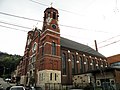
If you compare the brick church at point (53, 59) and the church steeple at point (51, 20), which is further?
the church steeple at point (51, 20)

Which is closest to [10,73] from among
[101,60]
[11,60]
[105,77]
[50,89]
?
[11,60]

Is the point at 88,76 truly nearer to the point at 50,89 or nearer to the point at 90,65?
the point at 50,89

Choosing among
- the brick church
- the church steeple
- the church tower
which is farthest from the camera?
the church steeple

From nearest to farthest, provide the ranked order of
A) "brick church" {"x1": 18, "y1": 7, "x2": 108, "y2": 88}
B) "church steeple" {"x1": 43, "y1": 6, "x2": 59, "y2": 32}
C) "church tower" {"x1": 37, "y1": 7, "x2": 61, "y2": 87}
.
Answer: "church tower" {"x1": 37, "y1": 7, "x2": 61, "y2": 87}
"brick church" {"x1": 18, "y1": 7, "x2": 108, "y2": 88}
"church steeple" {"x1": 43, "y1": 6, "x2": 59, "y2": 32}

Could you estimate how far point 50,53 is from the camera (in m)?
34.2

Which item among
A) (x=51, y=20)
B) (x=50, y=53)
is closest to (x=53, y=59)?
(x=50, y=53)

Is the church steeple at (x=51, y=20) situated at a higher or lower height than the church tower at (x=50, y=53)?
higher

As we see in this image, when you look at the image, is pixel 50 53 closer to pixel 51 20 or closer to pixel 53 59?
pixel 53 59

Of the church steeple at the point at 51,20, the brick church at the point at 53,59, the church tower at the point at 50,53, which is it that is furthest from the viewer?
the church steeple at the point at 51,20

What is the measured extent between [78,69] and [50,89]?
1394 cm

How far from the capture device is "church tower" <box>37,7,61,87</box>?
32.6m

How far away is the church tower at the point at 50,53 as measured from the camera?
107 feet

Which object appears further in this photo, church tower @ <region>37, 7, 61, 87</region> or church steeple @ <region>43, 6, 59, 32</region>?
church steeple @ <region>43, 6, 59, 32</region>

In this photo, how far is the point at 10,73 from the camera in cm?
9669
